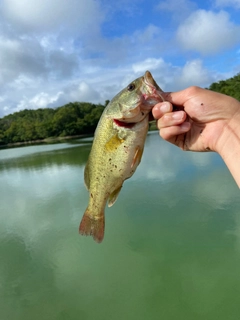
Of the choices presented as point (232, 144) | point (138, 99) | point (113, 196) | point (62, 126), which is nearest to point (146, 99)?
point (138, 99)

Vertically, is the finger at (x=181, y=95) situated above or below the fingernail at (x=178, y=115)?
above

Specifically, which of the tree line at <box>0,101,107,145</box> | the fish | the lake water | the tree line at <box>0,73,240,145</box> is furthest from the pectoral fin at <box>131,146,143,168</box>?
the tree line at <box>0,101,107,145</box>

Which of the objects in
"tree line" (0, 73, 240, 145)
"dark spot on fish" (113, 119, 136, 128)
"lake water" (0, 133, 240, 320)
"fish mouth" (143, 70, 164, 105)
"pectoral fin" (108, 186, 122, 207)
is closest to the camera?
"fish mouth" (143, 70, 164, 105)

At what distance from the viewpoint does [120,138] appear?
6.58 ft

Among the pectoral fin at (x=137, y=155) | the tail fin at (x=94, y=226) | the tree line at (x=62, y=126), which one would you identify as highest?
the pectoral fin at (x=137, y=155)

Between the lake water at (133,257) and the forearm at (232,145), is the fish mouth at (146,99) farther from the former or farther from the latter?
the lake water at (133,257)

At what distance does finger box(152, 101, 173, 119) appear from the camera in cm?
190

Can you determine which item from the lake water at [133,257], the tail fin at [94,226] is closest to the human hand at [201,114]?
the tail fin at [94,226]

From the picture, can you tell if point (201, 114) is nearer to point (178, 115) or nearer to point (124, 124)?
point (178, 115)

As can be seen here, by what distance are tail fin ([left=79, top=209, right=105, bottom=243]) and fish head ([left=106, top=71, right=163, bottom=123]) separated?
2.86ft

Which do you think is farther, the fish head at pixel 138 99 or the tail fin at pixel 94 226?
the tail fin at pixel 94 226

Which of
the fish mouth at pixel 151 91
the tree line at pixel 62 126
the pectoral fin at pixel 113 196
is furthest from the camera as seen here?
the tree line at pixel 62 126

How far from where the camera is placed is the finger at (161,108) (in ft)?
6.23

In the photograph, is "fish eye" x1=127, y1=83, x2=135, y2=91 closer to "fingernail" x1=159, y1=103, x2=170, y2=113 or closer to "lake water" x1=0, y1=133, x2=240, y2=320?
"fingernail" x1=159, y1=103, x2=170, y2=113
